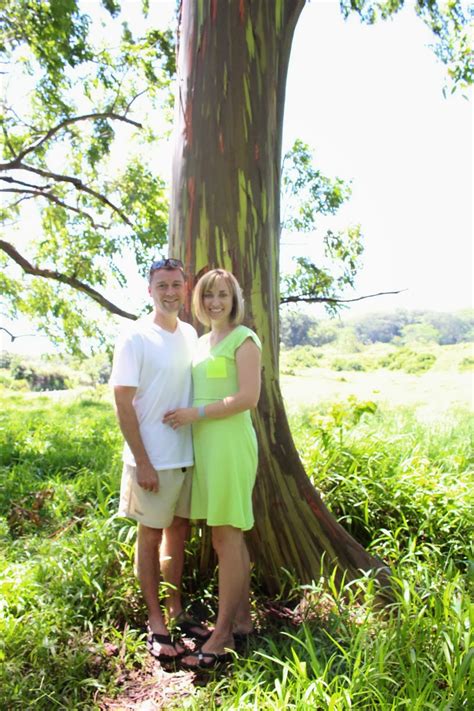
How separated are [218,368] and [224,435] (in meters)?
0.32

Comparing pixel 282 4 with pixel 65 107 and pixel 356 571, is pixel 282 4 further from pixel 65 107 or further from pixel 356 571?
pixel 65 107

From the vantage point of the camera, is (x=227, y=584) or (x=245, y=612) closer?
(x=227, y=584)

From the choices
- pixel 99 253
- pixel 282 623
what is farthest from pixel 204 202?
pixel 99 253

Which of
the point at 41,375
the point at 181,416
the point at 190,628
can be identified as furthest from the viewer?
the point at 41,375

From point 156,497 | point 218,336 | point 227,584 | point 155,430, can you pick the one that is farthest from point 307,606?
point 218,336

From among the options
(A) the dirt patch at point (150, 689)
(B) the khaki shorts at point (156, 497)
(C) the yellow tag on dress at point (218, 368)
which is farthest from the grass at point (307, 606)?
(C) the yellow tag on dress at point (218, 368)

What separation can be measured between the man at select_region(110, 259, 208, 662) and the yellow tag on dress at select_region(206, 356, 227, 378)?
0.15 metres

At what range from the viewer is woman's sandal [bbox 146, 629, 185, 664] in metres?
2.83

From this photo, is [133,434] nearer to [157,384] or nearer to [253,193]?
[157,384]

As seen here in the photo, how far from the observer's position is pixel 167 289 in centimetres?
293

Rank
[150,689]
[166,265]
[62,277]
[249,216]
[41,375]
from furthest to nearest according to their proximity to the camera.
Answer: [41,375] → [62,277] → [249,216] → [166,265] → [150,689]

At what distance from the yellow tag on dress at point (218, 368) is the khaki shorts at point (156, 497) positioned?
0.50m

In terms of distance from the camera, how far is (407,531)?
4059 millimetres

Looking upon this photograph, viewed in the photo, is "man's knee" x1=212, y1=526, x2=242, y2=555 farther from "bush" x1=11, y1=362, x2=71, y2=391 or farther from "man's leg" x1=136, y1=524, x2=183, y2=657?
"bush" x1=11, y1=362, x2=71, y2=391
